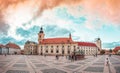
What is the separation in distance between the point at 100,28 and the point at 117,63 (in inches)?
58.1

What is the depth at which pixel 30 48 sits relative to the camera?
6199 mm

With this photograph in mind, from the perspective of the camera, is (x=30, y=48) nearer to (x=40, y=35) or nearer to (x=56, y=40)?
(x=40, y=35)

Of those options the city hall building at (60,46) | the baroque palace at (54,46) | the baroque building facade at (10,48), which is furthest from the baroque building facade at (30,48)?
the baroque building facade at (10,48)

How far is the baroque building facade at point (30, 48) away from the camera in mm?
6242

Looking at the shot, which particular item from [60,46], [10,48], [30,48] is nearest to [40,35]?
[30,48]

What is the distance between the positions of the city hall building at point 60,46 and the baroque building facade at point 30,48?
111 millimetres

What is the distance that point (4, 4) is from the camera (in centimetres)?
675

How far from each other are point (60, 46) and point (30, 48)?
81 centimetres

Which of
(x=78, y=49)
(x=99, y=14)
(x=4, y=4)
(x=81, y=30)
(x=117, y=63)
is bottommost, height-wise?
(x=117, y=63)

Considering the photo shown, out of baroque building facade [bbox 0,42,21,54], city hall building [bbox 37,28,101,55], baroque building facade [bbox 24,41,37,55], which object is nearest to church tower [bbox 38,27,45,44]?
city hall building [bbox 37,28,101,55]

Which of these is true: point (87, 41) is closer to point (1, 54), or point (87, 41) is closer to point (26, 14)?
point (26, 14)

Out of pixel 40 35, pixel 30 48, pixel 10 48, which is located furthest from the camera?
pixel 10 48

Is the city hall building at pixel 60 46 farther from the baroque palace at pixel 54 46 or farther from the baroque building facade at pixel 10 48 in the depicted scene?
the baroque building facade at pixel 10 48

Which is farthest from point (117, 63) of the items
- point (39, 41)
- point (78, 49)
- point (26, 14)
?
point (26, 14)
